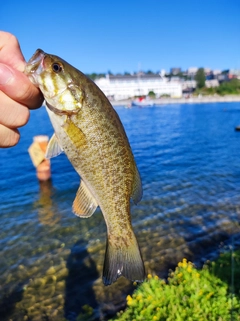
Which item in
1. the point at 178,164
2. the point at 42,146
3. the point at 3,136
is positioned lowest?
the point at 178,164

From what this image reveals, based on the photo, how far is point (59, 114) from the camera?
2436 millimetres

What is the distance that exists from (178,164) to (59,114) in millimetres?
20200

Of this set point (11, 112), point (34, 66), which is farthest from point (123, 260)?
point (34, 66)

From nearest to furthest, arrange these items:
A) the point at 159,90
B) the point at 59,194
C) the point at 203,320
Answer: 1. the point at 203,320
2. the point at 59,194
3. the point at 159,90

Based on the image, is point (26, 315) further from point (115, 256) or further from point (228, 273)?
point (115, 256)

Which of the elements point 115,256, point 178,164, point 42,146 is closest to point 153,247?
point 115,256

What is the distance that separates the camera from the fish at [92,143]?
7.95 ft

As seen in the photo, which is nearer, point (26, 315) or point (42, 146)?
point (26, 315)

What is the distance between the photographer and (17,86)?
216 cm

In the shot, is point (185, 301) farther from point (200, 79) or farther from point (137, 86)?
point (200, 79)

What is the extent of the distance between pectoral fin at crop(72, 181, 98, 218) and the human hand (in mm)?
813

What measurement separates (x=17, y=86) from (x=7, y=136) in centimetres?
49

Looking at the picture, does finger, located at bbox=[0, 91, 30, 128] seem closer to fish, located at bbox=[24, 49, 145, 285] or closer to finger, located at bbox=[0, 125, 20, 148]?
finger, located at bbox=[0, 125, 20, 148]

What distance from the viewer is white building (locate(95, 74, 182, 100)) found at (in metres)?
164
